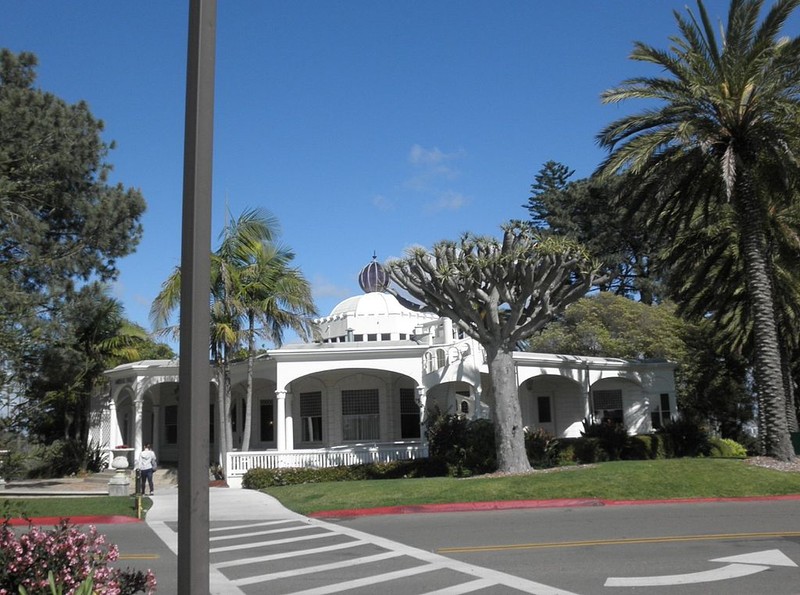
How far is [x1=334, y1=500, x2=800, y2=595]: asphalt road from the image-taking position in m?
8.98

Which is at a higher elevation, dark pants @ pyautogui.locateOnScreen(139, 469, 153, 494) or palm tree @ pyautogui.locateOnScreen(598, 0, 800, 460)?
palm tree @ pyautogui.locateOnScreen(598, 0, 800, 460)

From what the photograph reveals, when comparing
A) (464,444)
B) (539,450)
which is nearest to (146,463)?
(464,444)

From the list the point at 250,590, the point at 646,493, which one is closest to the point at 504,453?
the point at 646,493

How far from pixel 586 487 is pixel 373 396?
44.8 feet

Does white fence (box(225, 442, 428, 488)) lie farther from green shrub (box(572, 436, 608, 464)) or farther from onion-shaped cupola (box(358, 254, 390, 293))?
onion-shaped cupola (box(358, 254, 390, 293))

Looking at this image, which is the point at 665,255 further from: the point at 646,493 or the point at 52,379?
the point at 52,379

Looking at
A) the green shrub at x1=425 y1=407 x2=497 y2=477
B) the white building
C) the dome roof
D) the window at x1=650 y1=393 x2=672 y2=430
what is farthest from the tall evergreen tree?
the window at x1=650 y1=393 x2=672 y2=430

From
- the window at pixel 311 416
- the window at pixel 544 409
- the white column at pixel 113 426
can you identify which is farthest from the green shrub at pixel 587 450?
the white column at pixel 113 426

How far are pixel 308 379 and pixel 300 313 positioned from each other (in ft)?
17.8

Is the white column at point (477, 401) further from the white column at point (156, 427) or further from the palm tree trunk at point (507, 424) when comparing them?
the white column at point (156, 427)

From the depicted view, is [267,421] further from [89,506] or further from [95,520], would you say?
[95,520]

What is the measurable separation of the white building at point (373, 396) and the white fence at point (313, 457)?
0.11 feet

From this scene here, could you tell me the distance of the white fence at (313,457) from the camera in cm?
2483

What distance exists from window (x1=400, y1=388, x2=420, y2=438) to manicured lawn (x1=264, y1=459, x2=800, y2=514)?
34.6 feet
